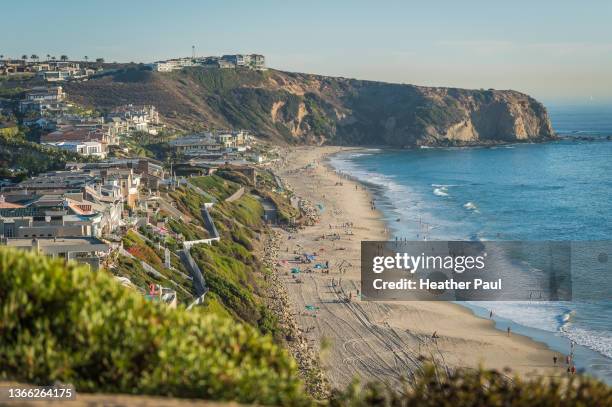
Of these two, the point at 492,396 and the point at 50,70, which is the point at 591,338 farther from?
the point at 50,70

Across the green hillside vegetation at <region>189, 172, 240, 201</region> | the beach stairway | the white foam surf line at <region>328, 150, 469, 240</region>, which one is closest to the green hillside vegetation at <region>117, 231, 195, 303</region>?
the beach stairway

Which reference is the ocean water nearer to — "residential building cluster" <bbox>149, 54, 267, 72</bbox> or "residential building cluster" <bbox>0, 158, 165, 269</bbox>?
"residential building cluster" <bbox>0, 158, 165, 269</bbox>

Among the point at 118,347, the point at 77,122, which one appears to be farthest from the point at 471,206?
the point at 118,347

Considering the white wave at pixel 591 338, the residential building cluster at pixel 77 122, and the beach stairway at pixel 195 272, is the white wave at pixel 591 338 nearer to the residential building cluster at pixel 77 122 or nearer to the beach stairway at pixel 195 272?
the beach stairway at pixel 195 272

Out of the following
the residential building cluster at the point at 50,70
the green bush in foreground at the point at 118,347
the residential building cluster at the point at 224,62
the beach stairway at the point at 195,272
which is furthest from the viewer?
the residential building cluster at the point at 224,62

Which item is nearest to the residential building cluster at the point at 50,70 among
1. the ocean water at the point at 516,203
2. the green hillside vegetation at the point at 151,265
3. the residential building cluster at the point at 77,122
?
the residential building cluster at the point at 77,122

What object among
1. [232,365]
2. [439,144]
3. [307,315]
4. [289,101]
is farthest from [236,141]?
[232,365]
